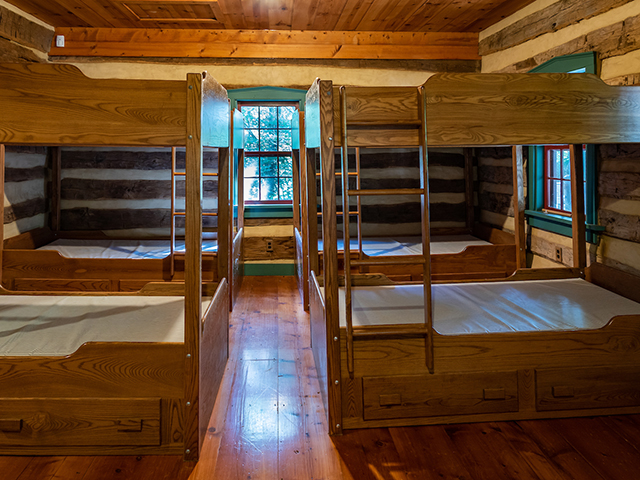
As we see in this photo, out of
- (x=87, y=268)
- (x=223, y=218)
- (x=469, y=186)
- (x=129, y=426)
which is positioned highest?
(x=469, y=186)

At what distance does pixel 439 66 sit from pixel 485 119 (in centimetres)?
357

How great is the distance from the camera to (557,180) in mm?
4277

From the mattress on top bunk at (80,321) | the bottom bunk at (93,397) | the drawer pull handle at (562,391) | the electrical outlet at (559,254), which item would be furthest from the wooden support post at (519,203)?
the bottom bunk at (93,397)

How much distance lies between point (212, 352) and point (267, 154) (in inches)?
157

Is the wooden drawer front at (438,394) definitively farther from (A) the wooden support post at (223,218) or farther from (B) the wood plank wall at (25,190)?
(B) the wood plank wall at (25,190)

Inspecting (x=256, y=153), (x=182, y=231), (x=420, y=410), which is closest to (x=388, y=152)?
(x=256, y=153)

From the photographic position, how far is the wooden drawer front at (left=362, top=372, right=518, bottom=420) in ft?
7.73

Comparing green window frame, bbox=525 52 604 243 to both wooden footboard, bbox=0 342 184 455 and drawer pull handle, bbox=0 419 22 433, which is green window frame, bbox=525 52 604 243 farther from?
drawer pull handle, bbox=0 419 22 433

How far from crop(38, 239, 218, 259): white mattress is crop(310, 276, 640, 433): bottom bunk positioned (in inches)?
108

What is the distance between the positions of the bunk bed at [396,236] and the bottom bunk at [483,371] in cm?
50

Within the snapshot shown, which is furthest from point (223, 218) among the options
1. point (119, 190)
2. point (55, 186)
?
point (55, 186)

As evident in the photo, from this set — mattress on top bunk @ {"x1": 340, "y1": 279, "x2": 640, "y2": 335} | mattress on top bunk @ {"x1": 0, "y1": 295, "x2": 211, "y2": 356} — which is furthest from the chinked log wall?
mattress on top bunk @ {"x1": 0, "y1": 295, "x2": 211, "y2": 356}

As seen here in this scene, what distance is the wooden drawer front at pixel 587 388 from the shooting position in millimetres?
2412

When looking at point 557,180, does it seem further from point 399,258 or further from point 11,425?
point 11,425
